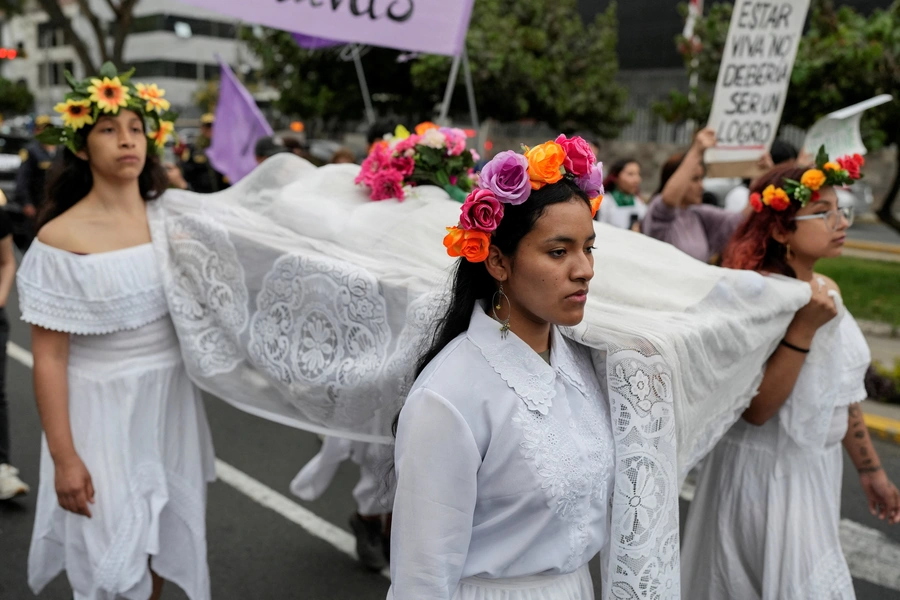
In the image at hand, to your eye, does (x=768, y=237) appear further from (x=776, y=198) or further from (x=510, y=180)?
(x=510, y=180)

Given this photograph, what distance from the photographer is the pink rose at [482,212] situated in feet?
6.18

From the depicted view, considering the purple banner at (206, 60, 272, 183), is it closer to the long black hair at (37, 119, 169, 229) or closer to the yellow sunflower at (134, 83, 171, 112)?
the yellow sunflower at (134, 83, 171, 112)

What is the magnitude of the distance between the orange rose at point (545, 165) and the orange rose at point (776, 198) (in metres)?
1.30

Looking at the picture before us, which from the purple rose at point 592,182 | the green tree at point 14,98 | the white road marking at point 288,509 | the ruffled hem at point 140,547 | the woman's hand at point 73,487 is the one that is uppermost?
the purple rose at point 592,182

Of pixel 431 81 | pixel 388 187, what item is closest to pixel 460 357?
pixel 388 187

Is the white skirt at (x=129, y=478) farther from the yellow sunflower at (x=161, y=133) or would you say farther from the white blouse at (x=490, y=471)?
the white blouse at (x=490, y=471)

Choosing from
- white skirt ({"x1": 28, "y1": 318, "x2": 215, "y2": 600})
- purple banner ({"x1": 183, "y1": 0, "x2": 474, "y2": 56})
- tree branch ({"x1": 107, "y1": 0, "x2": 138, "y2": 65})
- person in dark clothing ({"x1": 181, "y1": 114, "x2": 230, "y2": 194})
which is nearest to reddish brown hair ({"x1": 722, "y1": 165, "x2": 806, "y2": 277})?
white skirt ({"x1": 28, "y1": 318, "x2": 215, "y2": 600})

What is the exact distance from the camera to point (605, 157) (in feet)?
92.6

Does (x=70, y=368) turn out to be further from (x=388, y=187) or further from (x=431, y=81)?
(x=431, y=81)

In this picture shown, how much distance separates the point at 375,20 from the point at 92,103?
2.22 m

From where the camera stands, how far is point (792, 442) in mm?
2916

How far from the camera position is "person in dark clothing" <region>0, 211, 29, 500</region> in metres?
4.77

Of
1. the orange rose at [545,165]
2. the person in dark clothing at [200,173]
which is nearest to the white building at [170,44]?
the person in dark clothing at [200,173]

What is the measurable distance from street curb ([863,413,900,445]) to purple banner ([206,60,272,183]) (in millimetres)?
5063
